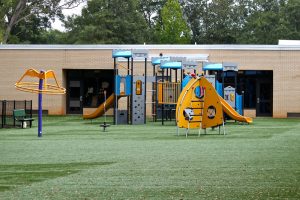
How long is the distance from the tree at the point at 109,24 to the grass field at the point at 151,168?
48.1 m

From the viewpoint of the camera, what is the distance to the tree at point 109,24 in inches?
2768

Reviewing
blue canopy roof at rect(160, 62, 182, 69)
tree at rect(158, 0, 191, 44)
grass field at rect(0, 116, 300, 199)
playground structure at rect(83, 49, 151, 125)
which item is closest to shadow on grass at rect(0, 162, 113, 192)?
grass field at rect(0, 116, 300, 199)

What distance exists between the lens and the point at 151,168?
14.0 metres

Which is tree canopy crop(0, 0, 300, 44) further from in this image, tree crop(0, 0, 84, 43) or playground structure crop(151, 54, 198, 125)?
playground structure crop(151, 54, 198, 125)

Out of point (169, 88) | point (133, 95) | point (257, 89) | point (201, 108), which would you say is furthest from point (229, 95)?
point (201, 108)

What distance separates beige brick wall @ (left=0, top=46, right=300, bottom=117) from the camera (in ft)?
151

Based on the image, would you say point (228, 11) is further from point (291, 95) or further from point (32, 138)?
point (32, 138)

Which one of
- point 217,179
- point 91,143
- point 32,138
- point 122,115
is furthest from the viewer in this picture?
point 122,115

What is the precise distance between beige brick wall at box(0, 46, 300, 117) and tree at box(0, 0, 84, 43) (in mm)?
15458

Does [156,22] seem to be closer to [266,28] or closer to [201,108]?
[266,28]

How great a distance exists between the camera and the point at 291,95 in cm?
4597

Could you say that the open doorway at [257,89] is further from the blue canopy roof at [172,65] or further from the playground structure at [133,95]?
the playground structure at [133,95]

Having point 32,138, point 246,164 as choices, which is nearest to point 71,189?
point 246,164

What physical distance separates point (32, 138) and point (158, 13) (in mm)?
62445
